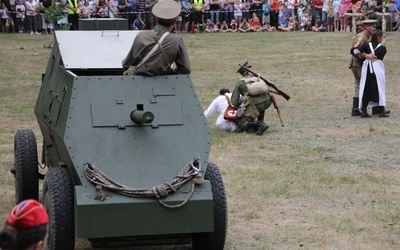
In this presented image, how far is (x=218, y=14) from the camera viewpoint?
37938mm

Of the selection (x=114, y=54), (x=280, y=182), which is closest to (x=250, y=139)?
(x=280, y=182)

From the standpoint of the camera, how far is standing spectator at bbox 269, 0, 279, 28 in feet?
124

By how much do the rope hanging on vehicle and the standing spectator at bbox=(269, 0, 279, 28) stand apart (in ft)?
98.9

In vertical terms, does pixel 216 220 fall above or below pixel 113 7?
above

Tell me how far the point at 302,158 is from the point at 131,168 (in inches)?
238

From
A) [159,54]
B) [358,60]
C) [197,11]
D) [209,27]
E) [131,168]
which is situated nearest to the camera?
[131,168]

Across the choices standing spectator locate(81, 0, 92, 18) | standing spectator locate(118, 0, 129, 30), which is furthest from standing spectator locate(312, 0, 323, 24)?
standing spectator locate(81, 0, 92, 18)

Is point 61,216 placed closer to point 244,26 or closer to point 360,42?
point 360,42

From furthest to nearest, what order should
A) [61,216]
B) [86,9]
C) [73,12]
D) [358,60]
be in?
[86,9] < [73,12] < [358,60] < [61,216]

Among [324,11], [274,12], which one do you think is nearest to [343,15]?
[324,11]

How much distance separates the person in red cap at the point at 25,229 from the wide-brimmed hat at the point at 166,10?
15.9 feet

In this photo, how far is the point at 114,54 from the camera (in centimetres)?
1052

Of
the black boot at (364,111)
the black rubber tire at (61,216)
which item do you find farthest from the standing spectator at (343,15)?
the black rubber tire at (61,216)

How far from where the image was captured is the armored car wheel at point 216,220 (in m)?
8.41
